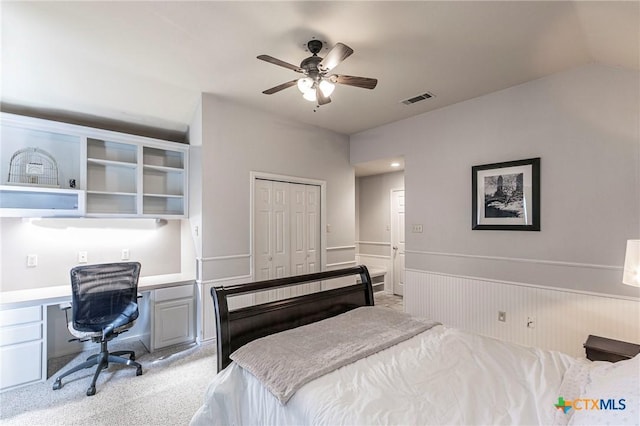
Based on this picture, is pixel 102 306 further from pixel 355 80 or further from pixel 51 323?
pixel 355 80

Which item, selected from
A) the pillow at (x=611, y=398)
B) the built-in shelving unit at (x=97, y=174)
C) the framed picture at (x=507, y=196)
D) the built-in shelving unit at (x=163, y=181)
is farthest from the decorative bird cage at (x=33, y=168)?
the framed picture at (x=507, y=196)

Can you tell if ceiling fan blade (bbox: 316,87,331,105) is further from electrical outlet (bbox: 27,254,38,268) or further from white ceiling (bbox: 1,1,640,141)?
electrical outlet (bbox: 27,254,38,268)

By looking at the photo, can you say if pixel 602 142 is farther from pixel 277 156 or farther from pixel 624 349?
pixel 277 156

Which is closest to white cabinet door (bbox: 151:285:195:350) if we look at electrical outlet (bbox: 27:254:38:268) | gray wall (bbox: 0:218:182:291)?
gray wall (bbox: 0:218:182:291)

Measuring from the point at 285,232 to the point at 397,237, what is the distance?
97.9 inches

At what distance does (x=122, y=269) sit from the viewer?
2814 mm

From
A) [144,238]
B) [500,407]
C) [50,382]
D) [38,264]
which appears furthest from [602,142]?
[38,264]

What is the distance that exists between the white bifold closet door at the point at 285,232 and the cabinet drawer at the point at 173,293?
0.81m

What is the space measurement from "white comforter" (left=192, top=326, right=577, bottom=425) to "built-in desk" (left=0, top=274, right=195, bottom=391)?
2.01m

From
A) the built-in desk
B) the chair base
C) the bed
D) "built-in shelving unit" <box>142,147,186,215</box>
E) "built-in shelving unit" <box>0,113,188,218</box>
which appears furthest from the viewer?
"built-in shelving unit" <box>142,147,186,215</box>

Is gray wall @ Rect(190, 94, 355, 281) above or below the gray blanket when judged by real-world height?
above

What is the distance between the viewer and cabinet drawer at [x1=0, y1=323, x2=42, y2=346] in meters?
2.49

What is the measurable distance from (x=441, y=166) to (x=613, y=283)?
77.9 inches

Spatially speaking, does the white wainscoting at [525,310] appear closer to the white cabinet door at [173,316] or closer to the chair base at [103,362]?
the white cabinet door at [173,316]
